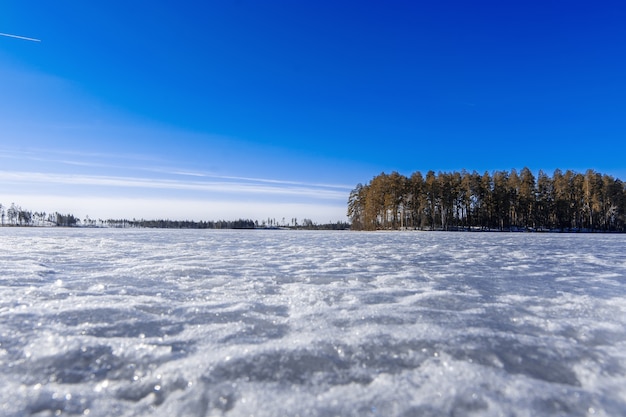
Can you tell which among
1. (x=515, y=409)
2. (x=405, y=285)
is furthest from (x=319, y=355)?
(x=405, y=285)

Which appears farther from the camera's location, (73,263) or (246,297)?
(73,263)

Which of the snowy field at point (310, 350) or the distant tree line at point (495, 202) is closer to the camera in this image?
the snowy field at point (310, 350)

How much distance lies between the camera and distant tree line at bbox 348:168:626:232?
5759 cm

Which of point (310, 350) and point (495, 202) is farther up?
point (495, 202)

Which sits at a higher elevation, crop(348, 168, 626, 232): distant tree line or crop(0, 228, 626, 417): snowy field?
crop(348, 168, 626, 232): distant tree line

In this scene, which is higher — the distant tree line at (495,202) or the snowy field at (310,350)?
the distant tree line at (495,202)

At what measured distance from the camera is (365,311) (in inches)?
161

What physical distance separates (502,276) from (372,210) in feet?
166

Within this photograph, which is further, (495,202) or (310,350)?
(495,202)

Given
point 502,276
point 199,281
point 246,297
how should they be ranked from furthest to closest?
point 502,276, point 199,281, point 246,297

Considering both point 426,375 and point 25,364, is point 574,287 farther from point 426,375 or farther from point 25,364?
point 25,364

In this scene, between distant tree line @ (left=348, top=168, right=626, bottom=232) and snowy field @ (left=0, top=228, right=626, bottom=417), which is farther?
distant tree line @ (left=348, top=168, right=626, bottom=232)

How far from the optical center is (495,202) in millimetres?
60062

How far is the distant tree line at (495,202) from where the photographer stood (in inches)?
2267
